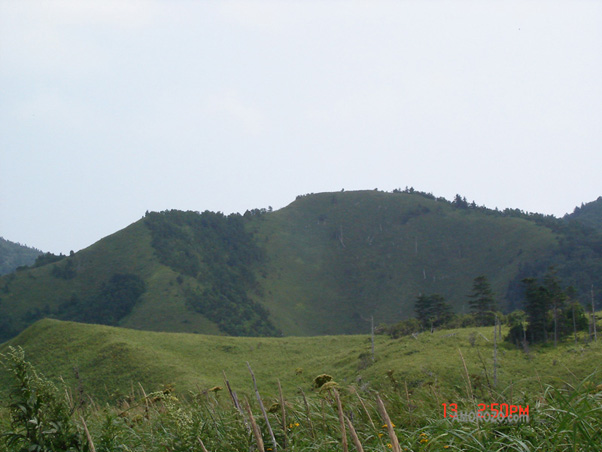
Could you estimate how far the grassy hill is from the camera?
105 feet

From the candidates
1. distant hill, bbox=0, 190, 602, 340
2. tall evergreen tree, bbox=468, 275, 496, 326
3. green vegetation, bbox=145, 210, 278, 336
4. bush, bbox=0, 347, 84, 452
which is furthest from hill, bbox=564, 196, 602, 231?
bush, bbox=0, 347, 84, 452

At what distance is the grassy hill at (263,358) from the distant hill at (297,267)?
5068 cm

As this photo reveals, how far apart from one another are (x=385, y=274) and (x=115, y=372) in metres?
118

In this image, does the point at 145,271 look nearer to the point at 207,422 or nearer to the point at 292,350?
the point at 292,350

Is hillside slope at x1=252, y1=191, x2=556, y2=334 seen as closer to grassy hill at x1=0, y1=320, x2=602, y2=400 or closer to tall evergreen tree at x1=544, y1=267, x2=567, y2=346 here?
grassy hill at x1=0, y1=320, x2=602, y2=400

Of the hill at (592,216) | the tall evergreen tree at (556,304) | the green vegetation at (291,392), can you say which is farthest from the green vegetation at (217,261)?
the hill at (592,216)

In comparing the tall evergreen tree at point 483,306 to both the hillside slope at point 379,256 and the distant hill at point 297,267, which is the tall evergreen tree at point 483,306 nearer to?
the distant hill at point 297,267

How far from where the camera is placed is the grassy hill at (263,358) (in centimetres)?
3206

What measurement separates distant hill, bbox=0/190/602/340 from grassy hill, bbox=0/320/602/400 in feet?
166

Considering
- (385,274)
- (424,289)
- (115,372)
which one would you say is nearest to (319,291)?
(385,274)

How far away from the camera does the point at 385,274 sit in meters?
155

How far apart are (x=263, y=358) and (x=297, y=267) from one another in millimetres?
105600

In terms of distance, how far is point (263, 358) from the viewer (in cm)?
5634
